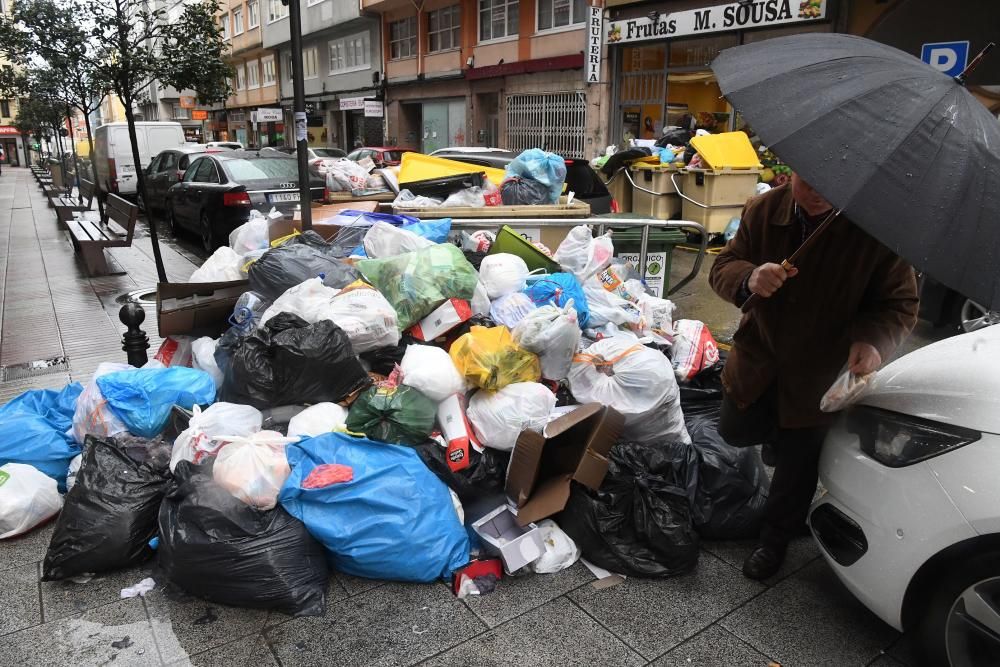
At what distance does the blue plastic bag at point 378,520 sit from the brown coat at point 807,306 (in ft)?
4.21

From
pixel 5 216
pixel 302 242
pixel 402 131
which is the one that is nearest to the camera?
pixel 302 242

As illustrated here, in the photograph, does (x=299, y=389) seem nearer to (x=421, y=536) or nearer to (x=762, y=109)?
(x=421, y=536)

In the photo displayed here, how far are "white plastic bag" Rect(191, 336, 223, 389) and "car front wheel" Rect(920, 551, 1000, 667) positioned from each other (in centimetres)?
338

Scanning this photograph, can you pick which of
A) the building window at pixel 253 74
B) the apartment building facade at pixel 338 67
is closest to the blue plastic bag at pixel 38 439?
the apartment building facade at pixel 338 67

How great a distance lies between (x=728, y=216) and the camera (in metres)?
10.2

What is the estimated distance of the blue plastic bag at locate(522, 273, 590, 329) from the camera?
4.25m

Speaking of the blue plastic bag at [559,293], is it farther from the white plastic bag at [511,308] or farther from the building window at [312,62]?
the building window at [312,62]

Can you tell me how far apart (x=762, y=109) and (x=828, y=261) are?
A: 0.66 meters

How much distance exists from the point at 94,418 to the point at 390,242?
6.38 feet

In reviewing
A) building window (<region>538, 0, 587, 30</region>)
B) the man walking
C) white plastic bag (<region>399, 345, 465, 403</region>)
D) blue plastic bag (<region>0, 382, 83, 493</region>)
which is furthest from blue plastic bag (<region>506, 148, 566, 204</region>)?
building window (<region>538, 0, 587, 30</region>)

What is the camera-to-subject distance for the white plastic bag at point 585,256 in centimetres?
484

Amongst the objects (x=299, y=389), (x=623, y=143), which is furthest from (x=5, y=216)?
(x=299, y=389)

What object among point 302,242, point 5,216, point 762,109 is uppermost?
point 762,109

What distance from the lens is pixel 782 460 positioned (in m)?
2.81
